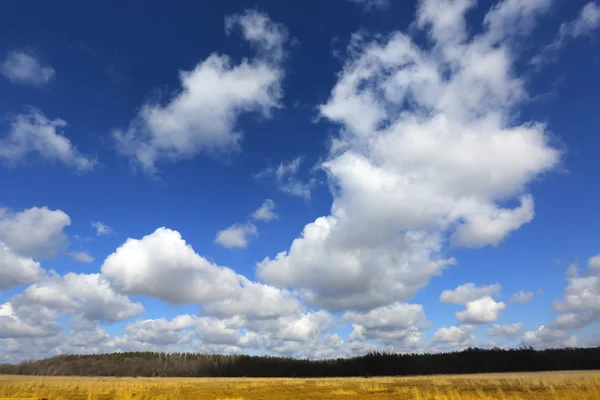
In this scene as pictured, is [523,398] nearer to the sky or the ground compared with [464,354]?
nearer to the ground

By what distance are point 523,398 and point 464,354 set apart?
102 meters

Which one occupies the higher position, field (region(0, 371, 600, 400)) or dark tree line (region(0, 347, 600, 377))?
dark tree line (region(0, 347, 600, 377))

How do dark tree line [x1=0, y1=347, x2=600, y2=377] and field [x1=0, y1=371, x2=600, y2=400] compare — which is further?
dark tree line [x1=0, y1=347, x2=600, y2=377]

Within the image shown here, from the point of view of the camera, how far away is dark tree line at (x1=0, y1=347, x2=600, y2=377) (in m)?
109

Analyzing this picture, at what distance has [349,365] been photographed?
123m

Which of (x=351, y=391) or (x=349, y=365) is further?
(x=349, y=365)

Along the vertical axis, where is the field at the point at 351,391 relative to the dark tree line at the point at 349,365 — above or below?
below

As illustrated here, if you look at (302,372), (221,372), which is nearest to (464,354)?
(302,372)

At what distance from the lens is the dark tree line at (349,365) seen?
109 metres

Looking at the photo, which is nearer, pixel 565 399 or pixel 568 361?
pixel 565 399

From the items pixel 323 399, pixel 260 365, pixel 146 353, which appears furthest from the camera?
pixel 146 353

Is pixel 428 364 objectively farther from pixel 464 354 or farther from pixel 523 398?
pixel 523 398

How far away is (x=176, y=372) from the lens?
490 feet

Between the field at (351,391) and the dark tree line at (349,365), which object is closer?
the field at (351,391)
